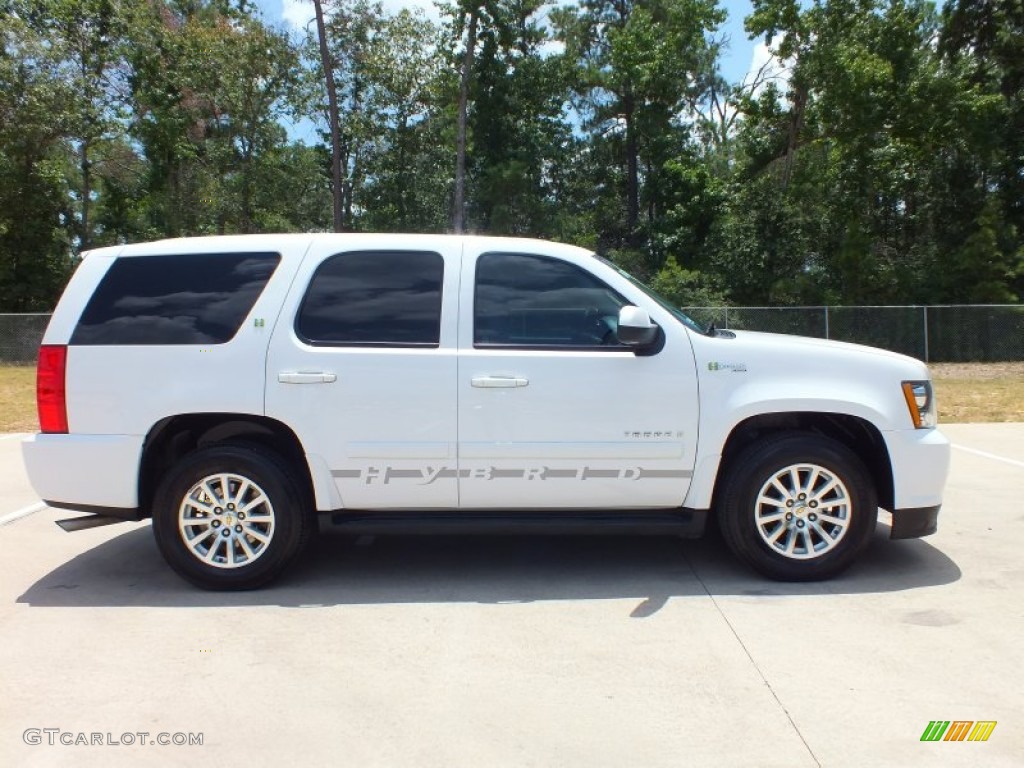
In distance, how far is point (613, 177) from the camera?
3312cm

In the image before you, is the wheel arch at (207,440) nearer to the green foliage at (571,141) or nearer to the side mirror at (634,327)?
the side mirror at (634,327)

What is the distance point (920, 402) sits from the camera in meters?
5.02

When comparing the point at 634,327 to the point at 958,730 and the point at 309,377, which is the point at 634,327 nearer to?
the point at 309,377

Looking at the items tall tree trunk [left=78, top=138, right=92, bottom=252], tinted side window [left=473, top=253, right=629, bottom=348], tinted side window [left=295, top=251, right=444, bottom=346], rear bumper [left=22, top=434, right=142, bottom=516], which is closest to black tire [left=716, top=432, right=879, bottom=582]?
tinted side window [left=473, top=253, right=629, bottom=348]

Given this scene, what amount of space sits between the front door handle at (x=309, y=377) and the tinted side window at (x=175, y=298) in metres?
0.45

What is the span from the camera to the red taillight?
495 cm

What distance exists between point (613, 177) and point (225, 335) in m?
29.8

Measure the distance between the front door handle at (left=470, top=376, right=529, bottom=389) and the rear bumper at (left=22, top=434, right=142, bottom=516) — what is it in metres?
2.00

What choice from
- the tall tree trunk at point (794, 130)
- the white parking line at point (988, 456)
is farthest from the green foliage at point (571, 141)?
the white parking line at point (988, 456)

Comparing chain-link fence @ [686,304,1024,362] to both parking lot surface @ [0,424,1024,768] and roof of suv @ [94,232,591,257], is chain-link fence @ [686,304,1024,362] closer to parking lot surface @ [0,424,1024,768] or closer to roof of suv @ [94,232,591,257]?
parking lot surface @ [0,424,1024,768]

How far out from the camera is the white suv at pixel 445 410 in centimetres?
489

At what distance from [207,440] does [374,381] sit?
125 centimetres

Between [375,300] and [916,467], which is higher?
[375,300]

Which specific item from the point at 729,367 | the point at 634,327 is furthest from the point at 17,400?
the point at 729,367
